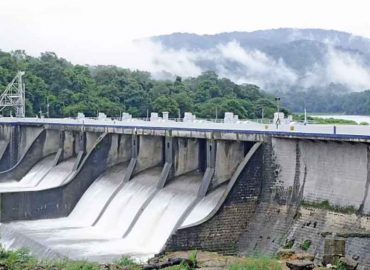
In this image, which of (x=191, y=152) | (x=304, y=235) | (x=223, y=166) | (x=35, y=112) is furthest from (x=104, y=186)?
(x=35, y=112)

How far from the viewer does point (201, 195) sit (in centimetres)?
2938

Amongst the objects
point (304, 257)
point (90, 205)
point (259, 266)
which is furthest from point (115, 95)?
point (259, 266)

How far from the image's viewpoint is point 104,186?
3784cm

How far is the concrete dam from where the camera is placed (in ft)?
75.8

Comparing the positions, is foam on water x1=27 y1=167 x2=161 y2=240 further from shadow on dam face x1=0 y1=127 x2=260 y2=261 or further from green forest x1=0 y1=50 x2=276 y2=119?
green forest x1=0 y1=50 x2=276 y2=119

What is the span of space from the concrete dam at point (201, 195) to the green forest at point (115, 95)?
3160cm

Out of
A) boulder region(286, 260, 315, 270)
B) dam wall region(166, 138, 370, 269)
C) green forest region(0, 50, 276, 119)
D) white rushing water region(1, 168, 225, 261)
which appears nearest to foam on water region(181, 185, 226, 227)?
white rushing water region(1, 168, 225, 261)

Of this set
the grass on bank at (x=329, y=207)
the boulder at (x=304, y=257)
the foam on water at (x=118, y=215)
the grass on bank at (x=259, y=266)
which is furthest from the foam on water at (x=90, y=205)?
the grass on bank at (x=259, y=266)

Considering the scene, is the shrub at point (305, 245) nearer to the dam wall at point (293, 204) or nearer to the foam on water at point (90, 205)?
the dam wall at point (293, 204)

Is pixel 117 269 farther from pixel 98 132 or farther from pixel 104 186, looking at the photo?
pixel 98 132

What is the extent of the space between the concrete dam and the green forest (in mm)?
31600

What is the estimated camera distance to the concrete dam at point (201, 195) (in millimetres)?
23094

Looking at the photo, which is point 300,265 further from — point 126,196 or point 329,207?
point 126,196

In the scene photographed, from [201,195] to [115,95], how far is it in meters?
53.1
